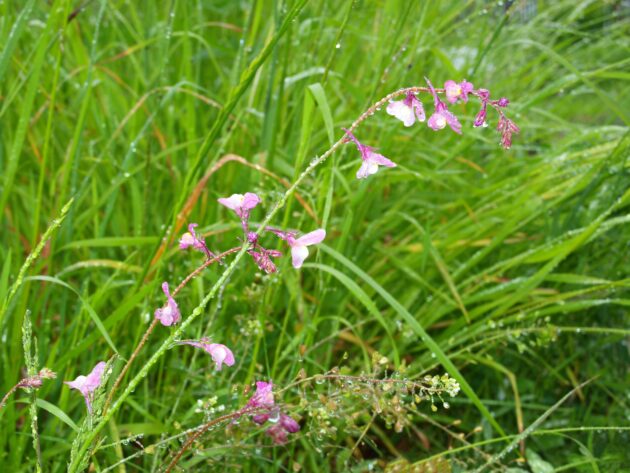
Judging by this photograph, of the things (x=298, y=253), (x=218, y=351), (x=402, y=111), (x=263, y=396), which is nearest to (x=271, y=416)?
(x=263, y=396)

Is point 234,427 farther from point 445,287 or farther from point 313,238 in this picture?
point 445,287

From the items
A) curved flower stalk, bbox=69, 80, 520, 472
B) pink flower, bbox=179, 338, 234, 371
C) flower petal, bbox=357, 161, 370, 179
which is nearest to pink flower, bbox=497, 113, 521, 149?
curved flower stalk, bbox=69, 80, 520, 472

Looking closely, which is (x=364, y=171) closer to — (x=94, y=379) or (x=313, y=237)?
(x=313, y=237)

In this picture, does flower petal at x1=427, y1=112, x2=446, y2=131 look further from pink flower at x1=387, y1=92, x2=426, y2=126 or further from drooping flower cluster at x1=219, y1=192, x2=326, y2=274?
drooping flower cluster at x1=219, y1=192, x2=326, y2=274

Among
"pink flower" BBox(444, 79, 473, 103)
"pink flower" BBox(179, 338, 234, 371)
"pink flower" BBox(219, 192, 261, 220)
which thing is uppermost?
"pink flower" BBox(444, 79, 473, 103)

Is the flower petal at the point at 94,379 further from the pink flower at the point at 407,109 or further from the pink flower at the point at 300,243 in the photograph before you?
the pink flower at the point at 407,109

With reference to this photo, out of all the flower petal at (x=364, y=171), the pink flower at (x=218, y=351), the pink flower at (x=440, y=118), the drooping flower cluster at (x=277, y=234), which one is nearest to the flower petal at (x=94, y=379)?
the pink flower at (x=218, y=351)
